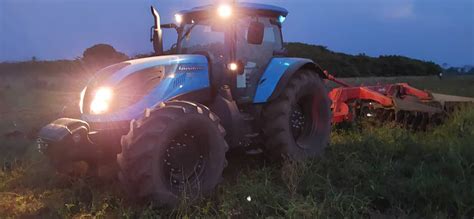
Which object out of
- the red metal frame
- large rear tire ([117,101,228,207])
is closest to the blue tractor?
large rear tire ([117,101,228,207])

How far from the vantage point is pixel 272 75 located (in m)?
6.06

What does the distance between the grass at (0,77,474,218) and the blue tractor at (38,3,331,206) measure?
0.94ft

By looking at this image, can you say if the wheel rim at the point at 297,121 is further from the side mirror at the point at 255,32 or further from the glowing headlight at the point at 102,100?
the glowing headlight at the point at 102,100

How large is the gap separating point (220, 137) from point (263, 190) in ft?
2.15

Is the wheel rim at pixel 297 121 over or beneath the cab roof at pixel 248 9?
beneath

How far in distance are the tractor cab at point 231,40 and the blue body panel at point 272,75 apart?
0.27ft

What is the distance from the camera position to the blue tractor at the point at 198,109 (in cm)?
433

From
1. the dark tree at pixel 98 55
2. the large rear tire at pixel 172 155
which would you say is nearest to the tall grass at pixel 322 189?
the large rear tire at pixel 172 155

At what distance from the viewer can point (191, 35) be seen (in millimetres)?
6223

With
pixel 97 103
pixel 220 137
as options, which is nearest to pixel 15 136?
pixel 97 103

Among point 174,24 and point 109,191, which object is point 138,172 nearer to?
point 109,191

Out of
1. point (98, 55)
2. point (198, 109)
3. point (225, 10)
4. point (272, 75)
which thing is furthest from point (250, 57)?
point (98, 55)

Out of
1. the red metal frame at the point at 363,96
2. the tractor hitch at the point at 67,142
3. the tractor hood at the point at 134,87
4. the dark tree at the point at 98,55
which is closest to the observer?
the tractor hitch at the point at 67,142

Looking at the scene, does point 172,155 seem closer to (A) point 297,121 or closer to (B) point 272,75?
(B) point 272,75
